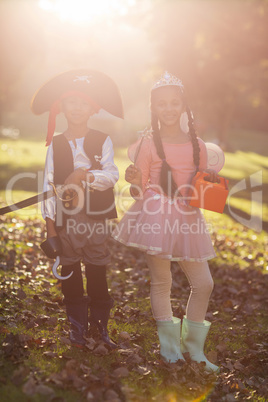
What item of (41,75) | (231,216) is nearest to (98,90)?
(231,216)

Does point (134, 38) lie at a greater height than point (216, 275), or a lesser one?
greater

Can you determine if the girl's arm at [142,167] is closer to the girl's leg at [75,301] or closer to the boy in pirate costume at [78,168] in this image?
the boy in pirate costume at [78,168]

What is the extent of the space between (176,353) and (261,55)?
14.1m

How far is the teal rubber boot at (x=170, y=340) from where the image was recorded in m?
4.46

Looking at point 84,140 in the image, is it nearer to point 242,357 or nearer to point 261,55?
point 242,357

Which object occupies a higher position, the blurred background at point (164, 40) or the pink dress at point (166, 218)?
the blurred background at point (164, 40)

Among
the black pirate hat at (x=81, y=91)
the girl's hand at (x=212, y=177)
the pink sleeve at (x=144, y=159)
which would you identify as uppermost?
the black pirate hat at (x=81, y=91)

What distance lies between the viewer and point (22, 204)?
443cm

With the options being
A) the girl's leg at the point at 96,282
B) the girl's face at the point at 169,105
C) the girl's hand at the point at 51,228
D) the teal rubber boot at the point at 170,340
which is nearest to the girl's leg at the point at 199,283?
the teal rubber boot at the point at 170,340

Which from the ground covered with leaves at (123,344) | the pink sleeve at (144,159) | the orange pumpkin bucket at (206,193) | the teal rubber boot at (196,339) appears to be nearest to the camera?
the ground covered with leaves at (123,344)

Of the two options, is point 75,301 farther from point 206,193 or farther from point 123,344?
point 206,193

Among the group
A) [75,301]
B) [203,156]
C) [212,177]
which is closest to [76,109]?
[203,156]

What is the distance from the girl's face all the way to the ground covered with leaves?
7.62 ft

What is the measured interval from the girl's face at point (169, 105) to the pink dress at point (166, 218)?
245 millimetres
